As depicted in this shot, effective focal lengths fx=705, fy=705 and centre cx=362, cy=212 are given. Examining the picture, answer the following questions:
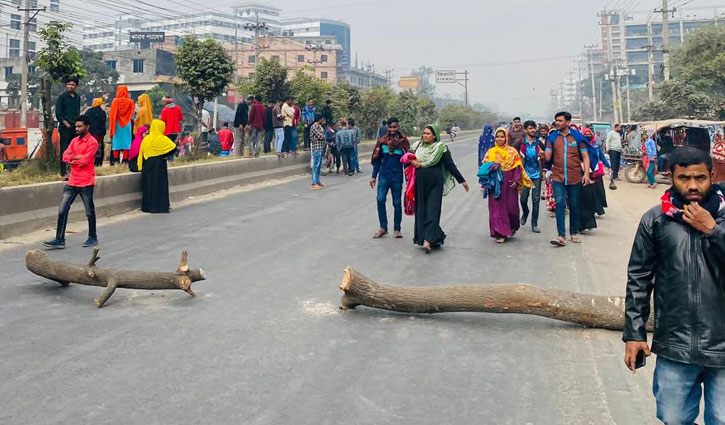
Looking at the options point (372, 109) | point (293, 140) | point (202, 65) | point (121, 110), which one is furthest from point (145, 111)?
point (372, 109)

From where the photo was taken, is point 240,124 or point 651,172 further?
point 651,172

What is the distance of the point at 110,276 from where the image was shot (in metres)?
6.82

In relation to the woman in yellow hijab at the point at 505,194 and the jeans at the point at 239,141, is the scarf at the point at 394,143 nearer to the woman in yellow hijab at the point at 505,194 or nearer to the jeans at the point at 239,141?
the woman in yellow hijab at the point at 505,194

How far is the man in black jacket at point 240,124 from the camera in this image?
1951 cm

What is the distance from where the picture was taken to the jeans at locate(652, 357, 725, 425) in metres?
3.10

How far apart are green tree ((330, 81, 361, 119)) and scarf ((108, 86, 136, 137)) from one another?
13.0 m

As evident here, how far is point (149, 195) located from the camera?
42.9ft

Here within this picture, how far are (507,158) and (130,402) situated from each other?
25.0 ft

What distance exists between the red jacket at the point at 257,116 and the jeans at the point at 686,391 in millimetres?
17487

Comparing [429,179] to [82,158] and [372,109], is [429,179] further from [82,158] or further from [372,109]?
[372,109]

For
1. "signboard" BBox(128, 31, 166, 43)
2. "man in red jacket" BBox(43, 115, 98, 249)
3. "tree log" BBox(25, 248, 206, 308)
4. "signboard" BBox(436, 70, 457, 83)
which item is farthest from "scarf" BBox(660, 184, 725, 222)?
"signboard" BBox(436, 70, 457, 83)

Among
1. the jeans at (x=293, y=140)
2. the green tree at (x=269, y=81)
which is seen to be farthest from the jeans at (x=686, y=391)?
the green tree at (x=269, y=81)

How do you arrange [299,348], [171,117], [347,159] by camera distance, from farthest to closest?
[347,159] < [171,117] < [299,348]

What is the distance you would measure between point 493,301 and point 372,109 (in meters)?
29.8
